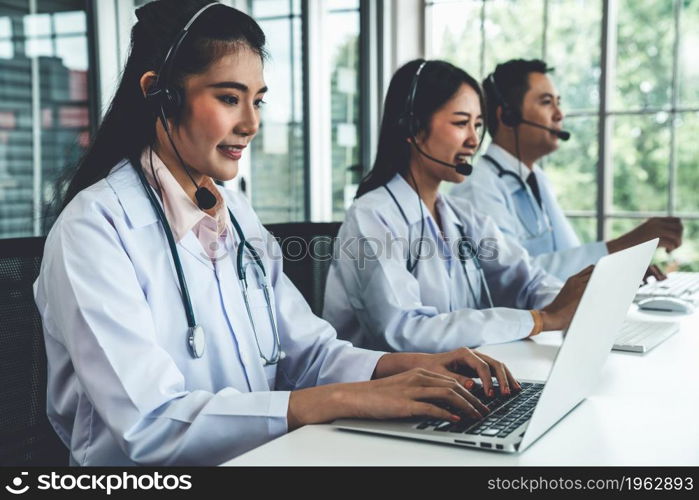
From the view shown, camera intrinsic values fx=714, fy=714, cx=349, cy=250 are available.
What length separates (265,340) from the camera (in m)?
1.33

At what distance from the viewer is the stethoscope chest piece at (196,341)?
3.74ft

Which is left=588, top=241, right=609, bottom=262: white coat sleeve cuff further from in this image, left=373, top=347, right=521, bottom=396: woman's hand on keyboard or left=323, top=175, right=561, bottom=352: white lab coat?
left=373, top=347, right=521, bottom=396: woman's hand on keyboard

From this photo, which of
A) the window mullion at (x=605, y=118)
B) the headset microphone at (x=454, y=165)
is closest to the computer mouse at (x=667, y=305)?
the headset microphone at (x=454, y=165)

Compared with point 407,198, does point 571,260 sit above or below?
below

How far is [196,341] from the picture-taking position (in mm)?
1140

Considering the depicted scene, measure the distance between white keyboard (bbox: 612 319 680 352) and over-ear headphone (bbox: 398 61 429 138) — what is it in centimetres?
77

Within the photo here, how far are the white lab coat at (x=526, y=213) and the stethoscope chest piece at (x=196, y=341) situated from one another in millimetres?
1554

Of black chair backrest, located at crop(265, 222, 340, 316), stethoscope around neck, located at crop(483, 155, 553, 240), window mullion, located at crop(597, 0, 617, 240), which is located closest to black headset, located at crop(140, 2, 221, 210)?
black chair backrest, located at crop(265, 222, 340, 316)

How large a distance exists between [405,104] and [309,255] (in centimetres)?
55

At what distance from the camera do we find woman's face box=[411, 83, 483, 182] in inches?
80.4

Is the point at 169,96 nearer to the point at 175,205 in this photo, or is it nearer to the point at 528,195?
the point at 175,205

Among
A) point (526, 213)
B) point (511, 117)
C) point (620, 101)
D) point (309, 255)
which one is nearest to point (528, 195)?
point (526, 213)

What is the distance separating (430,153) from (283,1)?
1920mm

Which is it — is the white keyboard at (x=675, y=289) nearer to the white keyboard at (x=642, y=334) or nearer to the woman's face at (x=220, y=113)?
the white keyboard at (x=642, y=334)
